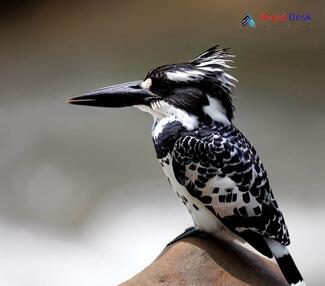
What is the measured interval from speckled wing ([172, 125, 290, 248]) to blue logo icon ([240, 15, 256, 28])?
2.54 meters

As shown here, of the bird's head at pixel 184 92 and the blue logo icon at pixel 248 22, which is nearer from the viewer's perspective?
the bird's head at pixel 184 92

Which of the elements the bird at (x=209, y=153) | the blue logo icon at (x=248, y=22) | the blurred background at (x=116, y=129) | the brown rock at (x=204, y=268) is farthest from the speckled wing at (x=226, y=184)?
the blue logo icon at (x=248, y=22)

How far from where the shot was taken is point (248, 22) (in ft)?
13.9

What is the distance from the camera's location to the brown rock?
179 centimetres

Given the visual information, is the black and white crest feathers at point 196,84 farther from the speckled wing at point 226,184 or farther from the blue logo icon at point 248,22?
the blue logo icon at point 248,22

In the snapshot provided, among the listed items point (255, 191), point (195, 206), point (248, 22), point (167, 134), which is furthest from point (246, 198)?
point (248, 22)

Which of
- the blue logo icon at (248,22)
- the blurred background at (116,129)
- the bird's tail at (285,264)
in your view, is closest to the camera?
the bird's tail at (285,264)

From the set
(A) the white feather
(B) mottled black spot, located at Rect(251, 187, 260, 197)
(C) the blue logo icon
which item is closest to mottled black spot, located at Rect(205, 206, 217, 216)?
(B) mottled black spot, located at Rect(251, 187, 260, 197)

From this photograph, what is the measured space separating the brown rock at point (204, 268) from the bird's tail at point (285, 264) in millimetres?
100

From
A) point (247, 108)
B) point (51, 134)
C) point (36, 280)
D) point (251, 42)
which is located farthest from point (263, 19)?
point (36, 280)

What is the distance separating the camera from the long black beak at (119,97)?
71.6 inches

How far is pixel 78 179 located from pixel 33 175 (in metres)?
0.25

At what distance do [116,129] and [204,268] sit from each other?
233 cm

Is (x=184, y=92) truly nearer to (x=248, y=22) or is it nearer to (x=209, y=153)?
(x=209, y=153)
